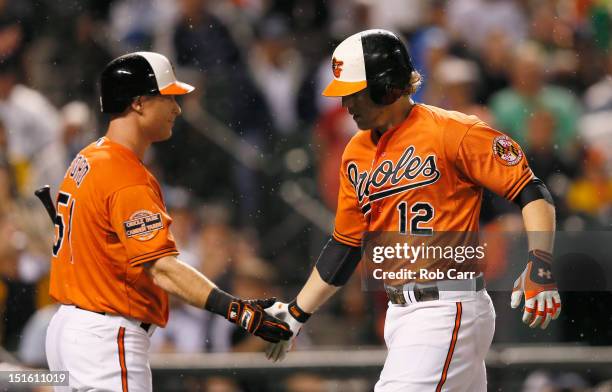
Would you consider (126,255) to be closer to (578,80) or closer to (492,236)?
(492,236)

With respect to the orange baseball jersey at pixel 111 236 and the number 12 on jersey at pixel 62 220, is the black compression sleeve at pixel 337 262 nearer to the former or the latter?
the orange baseball jersey at pixel 111 236

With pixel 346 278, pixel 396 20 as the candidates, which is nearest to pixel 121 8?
pixel 396 20

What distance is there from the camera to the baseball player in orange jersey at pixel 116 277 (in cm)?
451

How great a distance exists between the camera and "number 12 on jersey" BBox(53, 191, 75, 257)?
4637 millimetres

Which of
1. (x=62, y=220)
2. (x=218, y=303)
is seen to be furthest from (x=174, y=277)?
(x=62, y=220)

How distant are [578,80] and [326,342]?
2.82 m

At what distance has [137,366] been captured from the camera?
180 inches

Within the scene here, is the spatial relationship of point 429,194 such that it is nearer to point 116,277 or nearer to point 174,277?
point 174,277

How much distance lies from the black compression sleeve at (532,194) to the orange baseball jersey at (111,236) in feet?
4.69

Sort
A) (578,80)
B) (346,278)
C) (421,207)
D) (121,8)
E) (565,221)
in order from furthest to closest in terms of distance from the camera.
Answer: (121,8) < (578,80) < (565,221) < (346,278) < (421,207)

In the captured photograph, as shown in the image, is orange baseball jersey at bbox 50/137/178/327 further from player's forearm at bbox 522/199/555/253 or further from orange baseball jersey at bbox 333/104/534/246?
player's forearm at bbox 522/199/555/253

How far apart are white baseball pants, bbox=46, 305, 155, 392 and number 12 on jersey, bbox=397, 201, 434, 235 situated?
1.20 meters

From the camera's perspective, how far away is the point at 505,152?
4.42 metres

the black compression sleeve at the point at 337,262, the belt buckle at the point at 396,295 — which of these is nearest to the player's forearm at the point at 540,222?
the belt buckle at the point at 396,295
